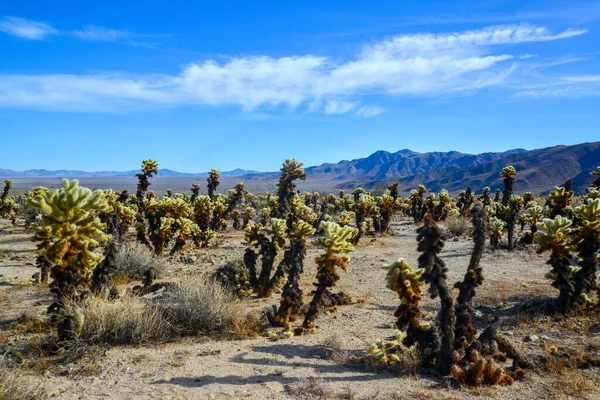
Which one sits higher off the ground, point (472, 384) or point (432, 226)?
point (432, 226)

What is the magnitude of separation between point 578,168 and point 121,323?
135m

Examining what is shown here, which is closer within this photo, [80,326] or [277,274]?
[80,326]

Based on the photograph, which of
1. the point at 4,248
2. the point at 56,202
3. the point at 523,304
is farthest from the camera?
the point at 4,248

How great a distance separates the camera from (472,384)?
5082mm

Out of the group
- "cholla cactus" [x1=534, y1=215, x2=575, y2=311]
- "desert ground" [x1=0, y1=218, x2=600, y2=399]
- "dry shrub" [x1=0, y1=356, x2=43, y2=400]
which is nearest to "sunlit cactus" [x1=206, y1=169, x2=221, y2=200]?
"desert ground" [x1=0, y1=218, x2=600, y2=399]

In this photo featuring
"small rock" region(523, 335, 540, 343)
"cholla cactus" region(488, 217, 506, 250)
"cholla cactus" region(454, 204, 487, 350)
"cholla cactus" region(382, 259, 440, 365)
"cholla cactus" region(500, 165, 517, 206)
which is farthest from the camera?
"cholla cactus" region(500, 165, 517, 206)

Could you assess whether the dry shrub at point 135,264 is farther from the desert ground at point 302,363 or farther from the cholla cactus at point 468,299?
the cholla cactus at point 468,299

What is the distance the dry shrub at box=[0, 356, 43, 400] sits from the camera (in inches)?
160

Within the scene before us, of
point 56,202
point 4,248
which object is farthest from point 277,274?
point 4,248

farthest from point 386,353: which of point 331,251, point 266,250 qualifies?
point 266,250

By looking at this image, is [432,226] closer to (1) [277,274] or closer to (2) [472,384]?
(2) [472,384]

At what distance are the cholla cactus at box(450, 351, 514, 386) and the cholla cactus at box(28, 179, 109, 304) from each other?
497 centimetres

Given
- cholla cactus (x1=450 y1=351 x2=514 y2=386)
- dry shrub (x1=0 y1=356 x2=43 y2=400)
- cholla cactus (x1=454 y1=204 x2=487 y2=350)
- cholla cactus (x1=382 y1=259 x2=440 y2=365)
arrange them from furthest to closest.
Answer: cholla cactus (x1=454 y1=204 x2=487 y2=350)
cholla cactus (x1=382 y1=259 x2=440 y2=365)
cholla cactus (x1=450 y1=351 x2=514 y2=386)
dry shrub (x1=0 y1=356 x2=43 y2=400)

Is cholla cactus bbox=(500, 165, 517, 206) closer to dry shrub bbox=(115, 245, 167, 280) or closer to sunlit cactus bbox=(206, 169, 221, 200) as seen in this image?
sunlit cactus bbox=(206, 169, 221, 200)
